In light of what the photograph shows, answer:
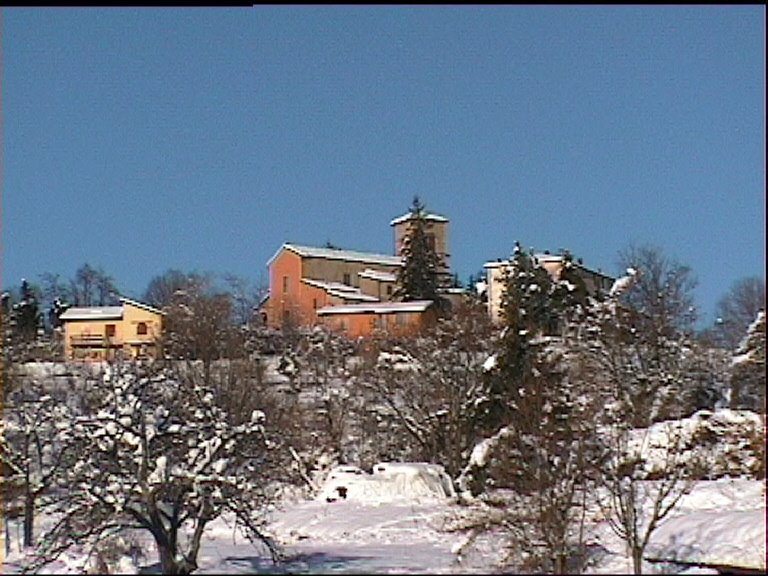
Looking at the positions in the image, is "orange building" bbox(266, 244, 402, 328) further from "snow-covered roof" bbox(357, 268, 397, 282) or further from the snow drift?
the snow drift

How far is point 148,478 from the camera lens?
174 inches

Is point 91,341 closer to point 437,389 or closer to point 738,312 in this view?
point 437,389

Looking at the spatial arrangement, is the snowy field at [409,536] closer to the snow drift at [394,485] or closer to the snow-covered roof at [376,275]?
the snow drift at [394,485]

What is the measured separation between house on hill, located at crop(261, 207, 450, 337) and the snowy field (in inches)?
159

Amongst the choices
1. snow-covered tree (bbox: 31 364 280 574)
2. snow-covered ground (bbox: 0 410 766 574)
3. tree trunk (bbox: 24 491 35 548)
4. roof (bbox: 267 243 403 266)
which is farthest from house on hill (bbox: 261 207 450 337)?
snow-covered tree (bbox: 31 364 280 574)

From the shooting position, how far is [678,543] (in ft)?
16.6

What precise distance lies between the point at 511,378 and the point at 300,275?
7.92m

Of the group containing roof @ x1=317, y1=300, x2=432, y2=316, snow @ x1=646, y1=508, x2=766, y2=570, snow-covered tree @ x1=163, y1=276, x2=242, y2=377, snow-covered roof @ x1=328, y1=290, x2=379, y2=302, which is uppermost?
snow-covered roof @ x1=328, y1=290, x2=379, y2=302

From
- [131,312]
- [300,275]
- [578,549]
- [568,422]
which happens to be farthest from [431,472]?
[300,275]

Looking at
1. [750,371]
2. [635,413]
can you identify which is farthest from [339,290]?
[635,413]

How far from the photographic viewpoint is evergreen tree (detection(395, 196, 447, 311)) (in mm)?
14180

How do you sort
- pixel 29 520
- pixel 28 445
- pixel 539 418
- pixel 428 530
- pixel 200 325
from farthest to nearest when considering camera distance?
pixel 200 325, pixel 28 445, pixel 428 530, pixel 29 520, pixel 539 418

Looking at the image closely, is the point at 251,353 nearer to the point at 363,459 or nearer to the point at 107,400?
the point at 363,459

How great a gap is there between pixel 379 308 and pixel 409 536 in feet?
23.8
